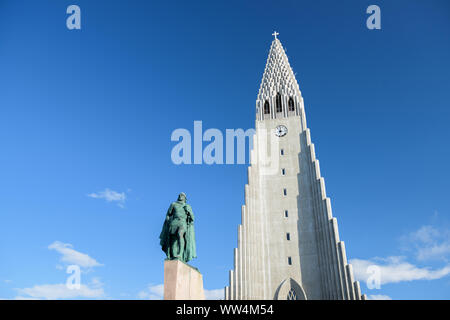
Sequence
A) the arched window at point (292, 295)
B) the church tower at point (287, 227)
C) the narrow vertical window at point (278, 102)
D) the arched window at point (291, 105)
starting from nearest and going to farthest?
the church tower at point (287, 227) < the arched window at point (292, 295) < the arched window at point (291, 105) < the narrow vertical window at point (278, 102)

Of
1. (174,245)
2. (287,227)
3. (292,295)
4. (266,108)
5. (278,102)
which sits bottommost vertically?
(292,295)

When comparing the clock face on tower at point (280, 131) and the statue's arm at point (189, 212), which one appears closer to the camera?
the statue's arm at point (189, 212)

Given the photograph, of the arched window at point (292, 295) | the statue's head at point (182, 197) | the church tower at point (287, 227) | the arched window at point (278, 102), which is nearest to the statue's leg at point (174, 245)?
the statue's head at point (182, 197)

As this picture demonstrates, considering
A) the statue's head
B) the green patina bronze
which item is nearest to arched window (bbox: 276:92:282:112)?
the statue's head

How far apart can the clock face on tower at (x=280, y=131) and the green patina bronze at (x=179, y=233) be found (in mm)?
28281

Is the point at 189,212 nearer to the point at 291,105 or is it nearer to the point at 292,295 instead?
the point at 292,295

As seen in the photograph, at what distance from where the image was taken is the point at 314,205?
34.7 metres

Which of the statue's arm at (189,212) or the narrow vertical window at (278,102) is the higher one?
the narrow vertical window at (278,102)

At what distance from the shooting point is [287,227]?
34750mm

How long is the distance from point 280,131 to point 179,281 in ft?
102

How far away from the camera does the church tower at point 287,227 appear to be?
31062 mm

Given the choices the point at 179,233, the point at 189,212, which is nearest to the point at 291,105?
the point at 189,212

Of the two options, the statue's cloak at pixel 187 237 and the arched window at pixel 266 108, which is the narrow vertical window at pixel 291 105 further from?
the statue's cloak at pixel 187 237
